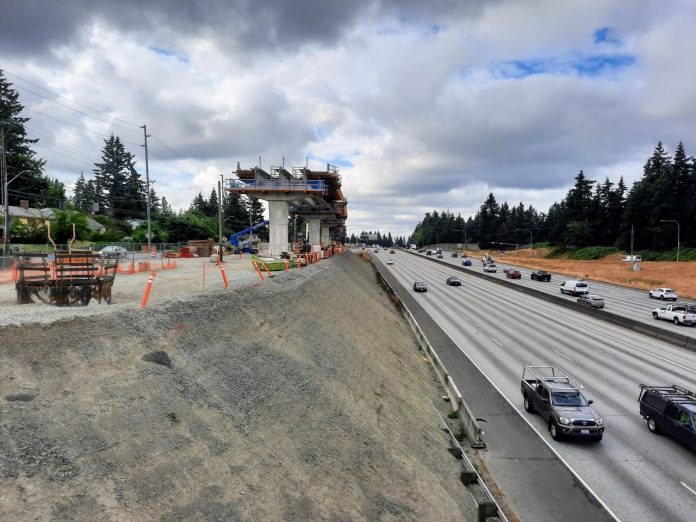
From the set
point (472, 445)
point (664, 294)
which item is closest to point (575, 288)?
point (664, 294)

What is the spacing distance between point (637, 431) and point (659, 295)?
41.9 m

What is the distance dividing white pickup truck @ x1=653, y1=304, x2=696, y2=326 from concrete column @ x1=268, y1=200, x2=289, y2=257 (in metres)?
37.7


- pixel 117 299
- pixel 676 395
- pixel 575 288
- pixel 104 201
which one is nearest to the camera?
pixel 676 395

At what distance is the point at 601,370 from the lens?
80.0 ft

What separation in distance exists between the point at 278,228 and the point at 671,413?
136 ft

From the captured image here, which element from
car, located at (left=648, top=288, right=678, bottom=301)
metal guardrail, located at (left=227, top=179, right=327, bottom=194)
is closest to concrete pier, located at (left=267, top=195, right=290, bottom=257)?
metal guardrail, located at (left=227, top=179, right=327, bottom=194)

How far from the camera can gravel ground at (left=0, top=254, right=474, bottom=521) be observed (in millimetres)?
7398

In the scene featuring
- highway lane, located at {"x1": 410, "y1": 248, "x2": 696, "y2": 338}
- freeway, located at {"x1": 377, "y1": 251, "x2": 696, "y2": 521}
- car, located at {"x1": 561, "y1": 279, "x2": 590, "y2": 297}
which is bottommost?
freeway, located at {"x1": 377, "y1": 251, "x2": 696, "y2": 521}

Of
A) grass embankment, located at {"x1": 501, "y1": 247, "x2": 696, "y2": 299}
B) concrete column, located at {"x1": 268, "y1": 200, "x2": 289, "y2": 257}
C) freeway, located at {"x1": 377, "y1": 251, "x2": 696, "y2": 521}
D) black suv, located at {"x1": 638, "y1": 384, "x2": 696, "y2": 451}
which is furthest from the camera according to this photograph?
grass embankment, located at {"x1": 501, "y1": 247, "x2": 696, "y2": 299}

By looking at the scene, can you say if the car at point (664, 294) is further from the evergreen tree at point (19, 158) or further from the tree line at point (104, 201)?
the evergreen tree at point (19, 158)

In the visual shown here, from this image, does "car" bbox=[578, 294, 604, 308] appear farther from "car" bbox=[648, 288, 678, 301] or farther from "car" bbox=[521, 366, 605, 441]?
"car" bbox=[521, 366, 605, 441]

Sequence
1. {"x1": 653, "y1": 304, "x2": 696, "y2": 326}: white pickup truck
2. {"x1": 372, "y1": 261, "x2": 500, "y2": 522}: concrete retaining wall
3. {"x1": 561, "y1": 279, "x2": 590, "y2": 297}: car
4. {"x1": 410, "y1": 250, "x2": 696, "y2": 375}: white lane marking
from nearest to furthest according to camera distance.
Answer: {"x1": 372, "y1": 261, "x2": 500, "y2": 522}: concrete retaining wall
{"x1": 410, "y1": 250, "x2": 696, "y2": 375}: white lane marking
{"x1": 653, "y1": 304, "x2": 696, "y2": 326}: white pickup truck
{"x1": 561, "y1": 279, "x2": 590, "y2": 297}: car

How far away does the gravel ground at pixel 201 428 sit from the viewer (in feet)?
24.3

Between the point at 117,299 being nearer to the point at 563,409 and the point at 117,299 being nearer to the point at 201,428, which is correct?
the point at 201,428
